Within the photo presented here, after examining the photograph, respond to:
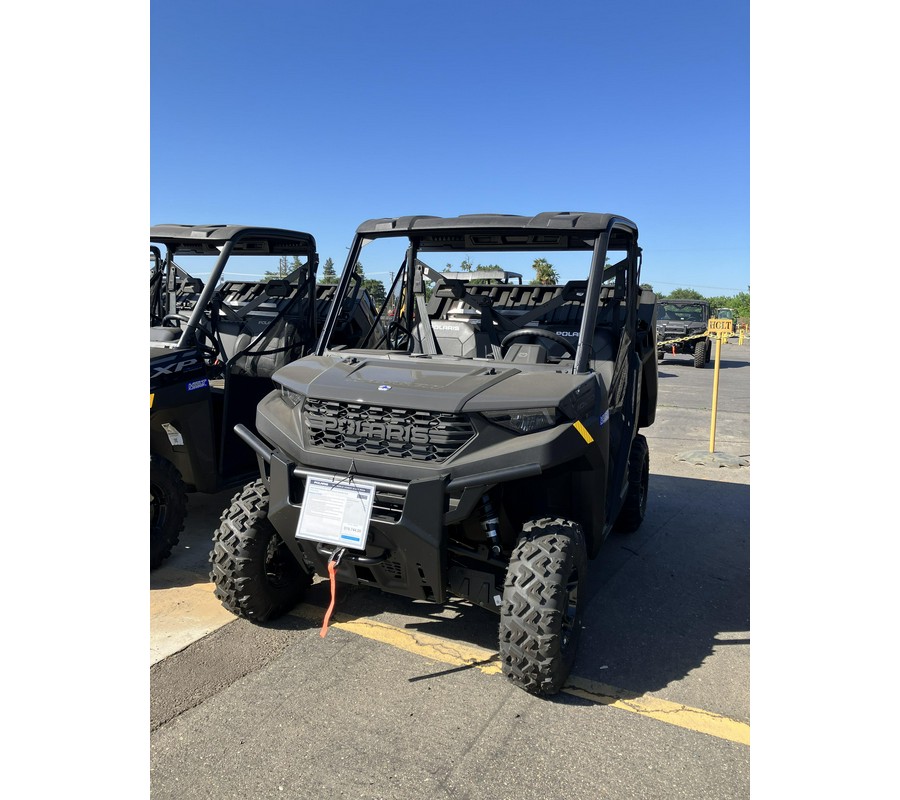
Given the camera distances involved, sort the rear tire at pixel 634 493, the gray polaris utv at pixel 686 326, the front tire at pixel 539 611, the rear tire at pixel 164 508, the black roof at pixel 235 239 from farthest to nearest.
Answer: the gray polaris utv at pixel 686 326, the black roof at pixel 235 239, the rear tire at pixel 634 493, the rear tire at pixel 164 508, the front tire at pixel 539 611

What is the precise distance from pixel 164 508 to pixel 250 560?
1.36 meters

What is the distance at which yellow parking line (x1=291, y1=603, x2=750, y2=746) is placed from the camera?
3.08 m

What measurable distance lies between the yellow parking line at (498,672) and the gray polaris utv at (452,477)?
16 cm

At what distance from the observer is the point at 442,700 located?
324 centimetres

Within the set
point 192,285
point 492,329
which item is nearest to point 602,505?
point 492,329

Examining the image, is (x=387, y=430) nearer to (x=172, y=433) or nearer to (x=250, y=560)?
(x=250, y=560)

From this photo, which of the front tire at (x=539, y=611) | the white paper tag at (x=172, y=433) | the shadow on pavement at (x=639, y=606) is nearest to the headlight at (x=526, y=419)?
the front tire at (x=539, y=611)

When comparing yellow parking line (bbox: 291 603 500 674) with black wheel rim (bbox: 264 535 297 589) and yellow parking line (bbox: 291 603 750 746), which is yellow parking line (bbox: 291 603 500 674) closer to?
yellow parking line (bbox: 291 603 750 746)

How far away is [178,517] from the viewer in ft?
15.8

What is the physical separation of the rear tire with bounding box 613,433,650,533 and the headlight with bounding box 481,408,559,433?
91.4 inches

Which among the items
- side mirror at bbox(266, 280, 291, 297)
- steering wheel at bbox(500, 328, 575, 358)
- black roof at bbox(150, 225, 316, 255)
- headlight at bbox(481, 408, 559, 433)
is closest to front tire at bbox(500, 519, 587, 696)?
headlight at bbox(481, 408, 559, 433)

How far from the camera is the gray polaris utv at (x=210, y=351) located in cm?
482

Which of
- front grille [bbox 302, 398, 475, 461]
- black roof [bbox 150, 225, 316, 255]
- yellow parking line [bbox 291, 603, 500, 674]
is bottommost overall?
yellow parking line [bbox 291, 603, 500, 674]

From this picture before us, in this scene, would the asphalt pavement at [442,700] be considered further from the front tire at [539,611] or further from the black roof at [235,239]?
the black roof at [235,239]
